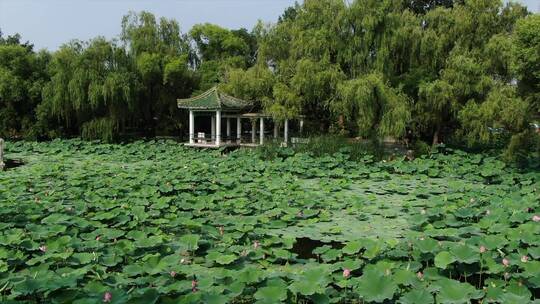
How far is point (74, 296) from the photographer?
2.97 meters

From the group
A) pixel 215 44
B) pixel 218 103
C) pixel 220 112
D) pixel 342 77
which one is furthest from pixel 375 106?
pixel 215 44

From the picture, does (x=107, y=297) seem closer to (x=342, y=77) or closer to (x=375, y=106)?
(x=375, y=106)

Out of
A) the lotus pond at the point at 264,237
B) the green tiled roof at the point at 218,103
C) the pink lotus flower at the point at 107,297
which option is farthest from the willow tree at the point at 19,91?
the pink lotus flower at the point at 107,297

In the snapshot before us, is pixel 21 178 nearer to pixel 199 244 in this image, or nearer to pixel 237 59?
pixel 199 244

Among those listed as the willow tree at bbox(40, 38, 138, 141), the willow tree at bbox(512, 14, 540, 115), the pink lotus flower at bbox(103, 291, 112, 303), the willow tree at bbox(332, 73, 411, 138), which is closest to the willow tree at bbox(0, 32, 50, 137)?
the willow tree at bbox(40, 38, 138, 141)

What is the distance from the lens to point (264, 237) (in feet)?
16.4

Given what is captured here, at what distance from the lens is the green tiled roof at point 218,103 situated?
50.2 ft

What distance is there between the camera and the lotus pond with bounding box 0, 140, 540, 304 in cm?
324

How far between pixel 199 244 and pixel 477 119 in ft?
31.6

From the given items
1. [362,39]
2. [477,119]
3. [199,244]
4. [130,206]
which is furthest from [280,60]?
[199,244]

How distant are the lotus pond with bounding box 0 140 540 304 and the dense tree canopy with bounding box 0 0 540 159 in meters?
3.09

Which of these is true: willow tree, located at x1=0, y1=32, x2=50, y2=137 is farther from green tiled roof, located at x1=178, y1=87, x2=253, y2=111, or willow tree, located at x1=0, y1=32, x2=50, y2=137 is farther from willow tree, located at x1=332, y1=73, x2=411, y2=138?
willow tree, located at x1=332, y1=73, x2=411, y2=138

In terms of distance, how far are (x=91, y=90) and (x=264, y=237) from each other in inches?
491

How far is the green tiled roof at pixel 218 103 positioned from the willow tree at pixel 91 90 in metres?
2.41
